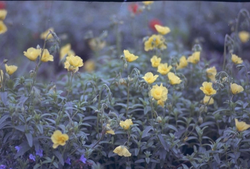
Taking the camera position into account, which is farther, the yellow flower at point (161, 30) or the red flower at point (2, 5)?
the red flower at point (2, 5)

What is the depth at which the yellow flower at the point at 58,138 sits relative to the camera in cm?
171

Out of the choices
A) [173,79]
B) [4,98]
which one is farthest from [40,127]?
[173,79]

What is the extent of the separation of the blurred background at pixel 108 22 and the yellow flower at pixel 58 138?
214cm

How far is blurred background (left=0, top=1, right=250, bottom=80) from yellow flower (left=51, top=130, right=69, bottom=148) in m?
2.14

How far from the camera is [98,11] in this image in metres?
4.46

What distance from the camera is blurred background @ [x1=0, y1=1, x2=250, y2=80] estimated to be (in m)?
4.00

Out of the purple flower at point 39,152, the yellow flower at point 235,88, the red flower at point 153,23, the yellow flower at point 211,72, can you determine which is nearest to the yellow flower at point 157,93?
the yellow flower at point 235,88

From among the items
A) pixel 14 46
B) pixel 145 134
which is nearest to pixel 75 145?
pixel 145 134

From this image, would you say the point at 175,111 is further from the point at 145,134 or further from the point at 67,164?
the point at 67,164

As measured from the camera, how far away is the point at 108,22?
13.8 ft

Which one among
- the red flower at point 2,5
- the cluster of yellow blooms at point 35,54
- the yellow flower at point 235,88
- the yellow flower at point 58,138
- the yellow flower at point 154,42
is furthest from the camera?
the red flower at point 2,5

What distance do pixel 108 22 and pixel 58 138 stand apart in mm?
2708

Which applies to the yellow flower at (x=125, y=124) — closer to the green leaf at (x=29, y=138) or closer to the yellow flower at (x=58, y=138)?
the yellow flower at (x=58, y=138)

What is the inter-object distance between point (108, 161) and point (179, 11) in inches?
120
